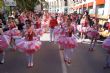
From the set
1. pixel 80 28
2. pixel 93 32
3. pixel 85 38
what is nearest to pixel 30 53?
pixel 93 32

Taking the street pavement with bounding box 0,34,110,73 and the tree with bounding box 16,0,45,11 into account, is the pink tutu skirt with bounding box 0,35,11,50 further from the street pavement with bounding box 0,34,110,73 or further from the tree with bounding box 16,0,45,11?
the tree with bounding box 16,0,45,11

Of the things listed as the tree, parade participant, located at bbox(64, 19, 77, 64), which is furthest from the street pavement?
the tree

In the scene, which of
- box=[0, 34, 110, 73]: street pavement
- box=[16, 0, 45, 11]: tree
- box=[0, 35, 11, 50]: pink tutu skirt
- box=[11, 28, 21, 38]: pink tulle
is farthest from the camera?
box=[16, 0, 45, 11]: tree

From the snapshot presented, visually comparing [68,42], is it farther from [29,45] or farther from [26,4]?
[26,4]

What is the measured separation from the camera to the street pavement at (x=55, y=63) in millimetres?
14272

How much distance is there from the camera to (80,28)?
25.4 metres

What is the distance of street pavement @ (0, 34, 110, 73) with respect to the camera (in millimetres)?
14272

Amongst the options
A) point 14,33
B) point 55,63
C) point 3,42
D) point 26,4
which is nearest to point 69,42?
A: point 55,63

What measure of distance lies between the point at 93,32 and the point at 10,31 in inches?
195

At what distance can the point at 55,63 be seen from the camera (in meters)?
15.9

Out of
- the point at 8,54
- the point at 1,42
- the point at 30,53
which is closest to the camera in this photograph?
the point at 30,53

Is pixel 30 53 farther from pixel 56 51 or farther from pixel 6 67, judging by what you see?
pixel 56 51

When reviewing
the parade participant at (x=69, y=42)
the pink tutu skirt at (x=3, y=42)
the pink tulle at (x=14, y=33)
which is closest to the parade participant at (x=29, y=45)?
the pink tutu skirt at (x=3, y=42)

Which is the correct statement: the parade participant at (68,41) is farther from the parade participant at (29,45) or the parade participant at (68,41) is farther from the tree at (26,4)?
the tree at (26,4)
